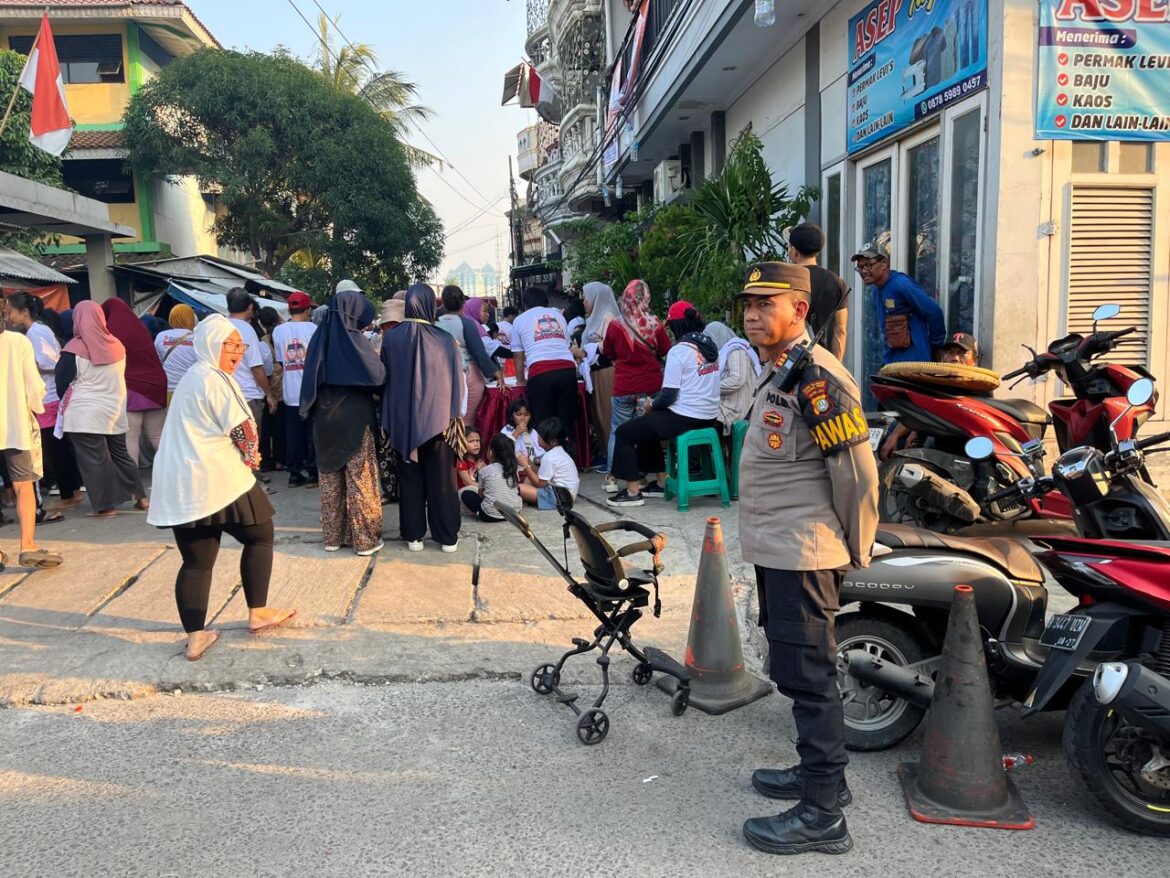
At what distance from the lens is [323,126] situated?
21609mm

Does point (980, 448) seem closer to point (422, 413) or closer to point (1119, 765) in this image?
point (1119, 765)

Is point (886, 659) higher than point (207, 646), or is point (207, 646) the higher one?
point (886, 659)

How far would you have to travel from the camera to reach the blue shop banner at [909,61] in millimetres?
6426

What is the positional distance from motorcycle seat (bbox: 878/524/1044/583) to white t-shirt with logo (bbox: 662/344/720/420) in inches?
140

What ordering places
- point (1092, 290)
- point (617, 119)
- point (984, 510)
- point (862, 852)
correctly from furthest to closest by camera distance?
point (617, 119) → point (1092, 290) → point (984, 510) → point (862, 852)

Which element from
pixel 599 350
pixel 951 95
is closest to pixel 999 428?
pixel 951 95

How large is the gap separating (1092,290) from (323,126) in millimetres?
19250

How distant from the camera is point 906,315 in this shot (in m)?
6.50

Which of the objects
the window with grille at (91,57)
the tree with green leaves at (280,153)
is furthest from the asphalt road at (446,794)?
the window with grille at (91,57)

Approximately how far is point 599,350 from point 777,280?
5.68 metres

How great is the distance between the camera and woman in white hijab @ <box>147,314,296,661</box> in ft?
14.0

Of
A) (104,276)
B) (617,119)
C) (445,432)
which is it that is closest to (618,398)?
(445,432)

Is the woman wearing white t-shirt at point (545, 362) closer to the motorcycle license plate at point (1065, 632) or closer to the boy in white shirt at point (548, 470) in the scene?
the boy in white shirt at point (548, 470)

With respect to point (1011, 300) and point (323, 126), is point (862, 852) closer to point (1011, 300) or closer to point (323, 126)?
point (1011, 300)
